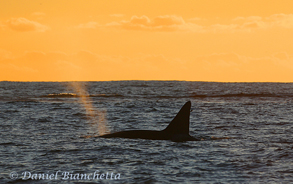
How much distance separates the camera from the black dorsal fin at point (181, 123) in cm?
1694

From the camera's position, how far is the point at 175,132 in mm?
17453

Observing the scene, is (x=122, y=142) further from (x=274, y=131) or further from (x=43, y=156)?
(x=274, y=131)

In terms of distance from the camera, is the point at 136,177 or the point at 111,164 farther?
the point at 111,164

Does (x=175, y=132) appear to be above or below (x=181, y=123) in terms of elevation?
below

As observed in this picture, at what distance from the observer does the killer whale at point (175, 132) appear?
1697cm

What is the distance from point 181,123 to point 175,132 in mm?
707

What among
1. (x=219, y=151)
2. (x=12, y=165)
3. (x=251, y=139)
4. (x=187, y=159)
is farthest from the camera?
(x=251, y=139)

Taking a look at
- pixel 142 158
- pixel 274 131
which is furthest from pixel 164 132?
pixel 274 131

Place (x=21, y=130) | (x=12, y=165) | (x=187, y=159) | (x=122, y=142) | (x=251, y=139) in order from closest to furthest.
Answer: (x=12, y=165) < (x=187, y=159) < (x=122, y=142) < (x=251, y=139) < (x=21, y=130)

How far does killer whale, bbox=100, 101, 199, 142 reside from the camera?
16969 millimetres

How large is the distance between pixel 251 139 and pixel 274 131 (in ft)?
13.5

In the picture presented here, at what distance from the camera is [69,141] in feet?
58.9

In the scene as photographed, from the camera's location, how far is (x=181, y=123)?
1695 cm

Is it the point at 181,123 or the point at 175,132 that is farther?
the point at 175,132
